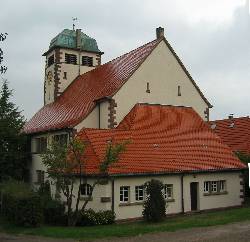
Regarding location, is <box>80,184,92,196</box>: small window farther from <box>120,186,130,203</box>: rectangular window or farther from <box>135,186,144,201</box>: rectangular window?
<box>135,186,144,201</box>: rectangular window

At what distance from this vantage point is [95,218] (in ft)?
81.0

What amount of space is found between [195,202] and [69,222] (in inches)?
366

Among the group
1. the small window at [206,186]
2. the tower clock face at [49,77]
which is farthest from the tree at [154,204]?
the tower clock face at [49,77]

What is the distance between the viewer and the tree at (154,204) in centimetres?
2494

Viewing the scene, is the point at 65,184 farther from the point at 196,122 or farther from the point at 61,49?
the point at 61,49

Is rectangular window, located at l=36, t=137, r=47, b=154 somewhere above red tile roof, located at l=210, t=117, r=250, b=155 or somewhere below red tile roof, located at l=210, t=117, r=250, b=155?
below

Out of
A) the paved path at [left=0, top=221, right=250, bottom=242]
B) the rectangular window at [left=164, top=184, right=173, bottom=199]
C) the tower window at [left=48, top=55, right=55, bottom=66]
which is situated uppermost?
the tower window at [left=48, top=55, right=55, bottom=66]

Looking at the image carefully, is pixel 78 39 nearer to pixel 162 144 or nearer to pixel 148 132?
pixel 148 132

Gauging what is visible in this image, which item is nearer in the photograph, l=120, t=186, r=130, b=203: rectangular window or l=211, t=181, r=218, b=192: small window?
l=120, t=186, r=130, b=203: rectangular window

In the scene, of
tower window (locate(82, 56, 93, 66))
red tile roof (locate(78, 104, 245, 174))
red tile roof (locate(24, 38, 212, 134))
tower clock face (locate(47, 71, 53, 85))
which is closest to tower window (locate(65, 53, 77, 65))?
tower window (locate(82, 56, 93, 66))

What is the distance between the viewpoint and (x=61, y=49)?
141ft

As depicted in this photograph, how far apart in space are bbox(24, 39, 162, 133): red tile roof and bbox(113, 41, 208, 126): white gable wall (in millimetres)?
587

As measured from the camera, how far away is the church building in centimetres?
2694

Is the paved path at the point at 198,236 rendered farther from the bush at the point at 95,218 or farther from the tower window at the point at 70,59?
the tower window at the point at 70,59
